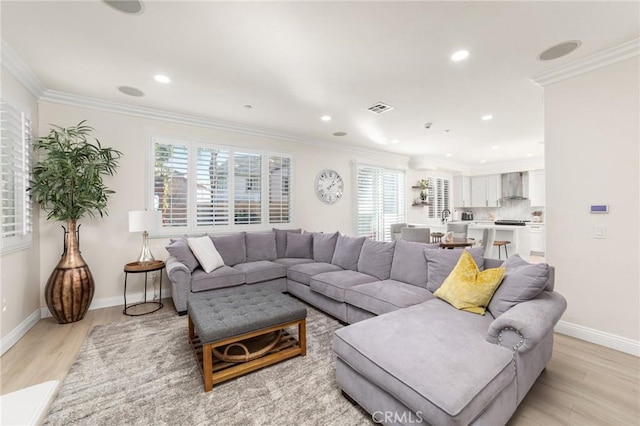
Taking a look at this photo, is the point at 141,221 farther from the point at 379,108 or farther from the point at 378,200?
the point at 378,200

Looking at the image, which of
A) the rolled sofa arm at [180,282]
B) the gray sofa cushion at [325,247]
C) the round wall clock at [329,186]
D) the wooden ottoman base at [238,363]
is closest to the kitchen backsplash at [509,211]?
the round wall clock at [329,186]

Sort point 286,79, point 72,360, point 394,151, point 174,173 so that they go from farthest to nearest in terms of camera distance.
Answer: point 394,151
point 174,173
point 286,79
point 72,360

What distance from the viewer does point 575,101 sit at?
2.83 metres

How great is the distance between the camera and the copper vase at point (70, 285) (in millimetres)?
3107

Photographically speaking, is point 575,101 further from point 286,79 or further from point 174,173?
point 174,173

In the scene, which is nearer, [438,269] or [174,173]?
[438,269]

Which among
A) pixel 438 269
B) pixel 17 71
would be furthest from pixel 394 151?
pixel 17 71

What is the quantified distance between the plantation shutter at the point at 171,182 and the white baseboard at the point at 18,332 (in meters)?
1.66

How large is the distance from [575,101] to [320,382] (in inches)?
142

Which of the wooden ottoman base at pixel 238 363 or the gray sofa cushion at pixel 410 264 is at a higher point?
the gray sofa cushion at pixel 410 264

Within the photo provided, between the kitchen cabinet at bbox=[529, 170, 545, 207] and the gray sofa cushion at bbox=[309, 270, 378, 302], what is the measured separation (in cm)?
717

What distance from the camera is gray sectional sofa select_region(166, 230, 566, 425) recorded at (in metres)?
1.35

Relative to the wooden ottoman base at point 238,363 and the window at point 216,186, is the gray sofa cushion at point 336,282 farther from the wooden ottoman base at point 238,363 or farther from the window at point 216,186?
the window at point 216,186

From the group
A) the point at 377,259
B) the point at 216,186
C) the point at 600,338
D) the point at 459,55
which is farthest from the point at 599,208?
the point at 216,186
